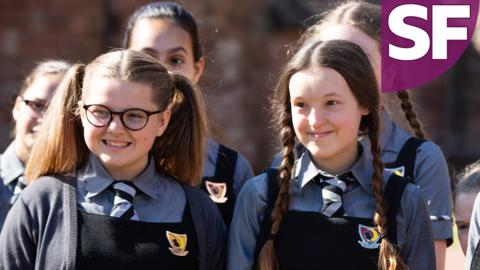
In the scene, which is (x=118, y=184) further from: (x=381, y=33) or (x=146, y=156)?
(x=381, y=33)

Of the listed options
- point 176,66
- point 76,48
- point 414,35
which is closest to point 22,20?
point 76,48

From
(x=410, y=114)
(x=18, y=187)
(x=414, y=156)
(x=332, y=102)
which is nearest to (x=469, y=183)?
(x=414, y=156)

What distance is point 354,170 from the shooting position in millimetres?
3438

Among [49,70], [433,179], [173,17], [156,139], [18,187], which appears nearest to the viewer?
[156,139]

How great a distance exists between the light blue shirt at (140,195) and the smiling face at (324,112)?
461mm

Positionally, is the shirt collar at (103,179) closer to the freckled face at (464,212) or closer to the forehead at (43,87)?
the forehead at (43,87)

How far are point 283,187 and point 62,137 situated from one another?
2.43 ft

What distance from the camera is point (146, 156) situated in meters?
3.53

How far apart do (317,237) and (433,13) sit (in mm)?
1033

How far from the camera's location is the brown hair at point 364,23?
4.11 m

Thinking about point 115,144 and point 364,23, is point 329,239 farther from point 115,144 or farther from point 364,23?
point 364,23

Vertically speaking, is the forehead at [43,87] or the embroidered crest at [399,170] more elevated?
the forehead at [43,87]

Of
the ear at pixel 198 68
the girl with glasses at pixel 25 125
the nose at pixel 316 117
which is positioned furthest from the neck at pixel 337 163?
the girl with glasses at pixel 25 125

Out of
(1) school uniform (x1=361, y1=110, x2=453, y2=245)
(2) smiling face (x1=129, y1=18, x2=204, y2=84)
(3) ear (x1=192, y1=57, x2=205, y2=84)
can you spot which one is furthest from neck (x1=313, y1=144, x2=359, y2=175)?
(3) ear (x1=192, y1=57, x2=205, y2=84)
